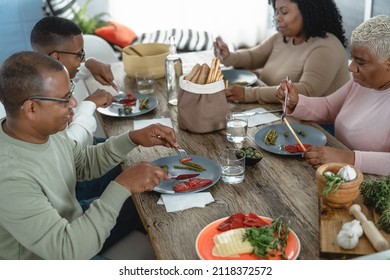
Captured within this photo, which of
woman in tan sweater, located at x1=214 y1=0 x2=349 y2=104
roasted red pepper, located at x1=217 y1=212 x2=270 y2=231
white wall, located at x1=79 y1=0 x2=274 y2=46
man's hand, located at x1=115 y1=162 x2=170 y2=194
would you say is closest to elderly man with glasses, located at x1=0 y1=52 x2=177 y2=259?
man's hand, located at x1=115 y1=162 x2=170 y2=194

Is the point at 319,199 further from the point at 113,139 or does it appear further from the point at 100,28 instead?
the point at 100,28

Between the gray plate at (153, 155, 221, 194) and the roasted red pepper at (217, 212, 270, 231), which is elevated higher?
the roasted red pepper at (217, 212, 270, 231)

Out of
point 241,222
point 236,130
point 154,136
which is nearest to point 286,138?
point 236,130

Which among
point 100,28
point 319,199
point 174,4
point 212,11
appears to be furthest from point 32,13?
point 319,199

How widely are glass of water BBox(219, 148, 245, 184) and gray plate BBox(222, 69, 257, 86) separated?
943mm

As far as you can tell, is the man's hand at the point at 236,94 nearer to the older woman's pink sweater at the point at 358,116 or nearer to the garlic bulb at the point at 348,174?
the older woman's pink sweater at the point at 358,116

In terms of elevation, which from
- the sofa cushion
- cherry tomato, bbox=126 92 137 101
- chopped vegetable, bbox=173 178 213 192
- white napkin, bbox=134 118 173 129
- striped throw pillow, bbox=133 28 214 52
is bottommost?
striped throw pillow, bbox=133 28 214 52

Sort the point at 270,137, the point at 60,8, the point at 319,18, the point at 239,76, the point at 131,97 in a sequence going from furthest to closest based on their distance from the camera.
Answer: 1. the point at 60,8
2. the point at 239,76
3. the point at 319,18
4. the point at 131,97
5. the point at 270,137

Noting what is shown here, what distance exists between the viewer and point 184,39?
451 centimetres

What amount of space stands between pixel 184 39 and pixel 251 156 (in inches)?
119

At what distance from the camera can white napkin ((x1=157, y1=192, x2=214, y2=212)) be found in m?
1.45

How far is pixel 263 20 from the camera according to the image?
16.5 ft

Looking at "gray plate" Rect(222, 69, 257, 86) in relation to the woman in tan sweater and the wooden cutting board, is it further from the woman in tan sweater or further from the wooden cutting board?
the wooden cutting board

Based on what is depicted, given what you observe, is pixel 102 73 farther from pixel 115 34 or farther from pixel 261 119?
pixel 115 34
